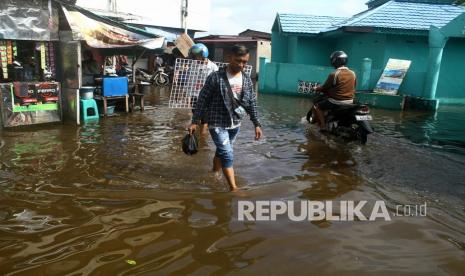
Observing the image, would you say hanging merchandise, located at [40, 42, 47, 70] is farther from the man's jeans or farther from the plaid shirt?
the man's jeans

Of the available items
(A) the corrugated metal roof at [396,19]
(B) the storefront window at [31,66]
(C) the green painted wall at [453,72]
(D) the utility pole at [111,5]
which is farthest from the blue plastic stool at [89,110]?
(D) the utility pole at [111,5]

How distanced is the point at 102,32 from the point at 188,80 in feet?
10.2

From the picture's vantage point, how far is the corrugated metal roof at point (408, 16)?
15312 millimetres

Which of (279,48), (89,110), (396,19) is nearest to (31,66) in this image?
(89,110)

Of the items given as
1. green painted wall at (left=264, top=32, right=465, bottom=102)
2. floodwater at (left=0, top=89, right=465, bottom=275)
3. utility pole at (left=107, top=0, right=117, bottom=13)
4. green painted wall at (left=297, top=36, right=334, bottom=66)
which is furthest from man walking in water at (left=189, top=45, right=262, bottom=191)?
utility pole at (left=107, top=0, right=117, bottom=13)

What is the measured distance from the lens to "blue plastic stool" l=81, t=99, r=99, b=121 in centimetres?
973

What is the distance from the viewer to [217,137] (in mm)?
4723

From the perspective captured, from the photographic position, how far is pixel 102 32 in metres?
9.99

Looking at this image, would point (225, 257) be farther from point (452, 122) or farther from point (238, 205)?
point (452, 122)

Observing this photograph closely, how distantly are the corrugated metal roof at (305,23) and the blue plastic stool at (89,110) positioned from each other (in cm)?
1121

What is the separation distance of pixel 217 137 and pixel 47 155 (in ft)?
11.1

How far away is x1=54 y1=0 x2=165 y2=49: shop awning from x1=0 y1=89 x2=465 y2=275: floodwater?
2589 mm

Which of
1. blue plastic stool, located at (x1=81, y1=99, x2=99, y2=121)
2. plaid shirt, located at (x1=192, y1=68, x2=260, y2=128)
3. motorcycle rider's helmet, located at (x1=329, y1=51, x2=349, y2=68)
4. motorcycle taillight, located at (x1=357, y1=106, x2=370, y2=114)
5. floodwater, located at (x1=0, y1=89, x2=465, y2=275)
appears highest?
motorcycle rider's helmet, located at (x1=329, y1=51, x2=349, y2=68)

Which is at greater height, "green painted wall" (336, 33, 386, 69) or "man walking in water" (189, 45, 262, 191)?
"green painted wall" (336, 33, 386, 69)
